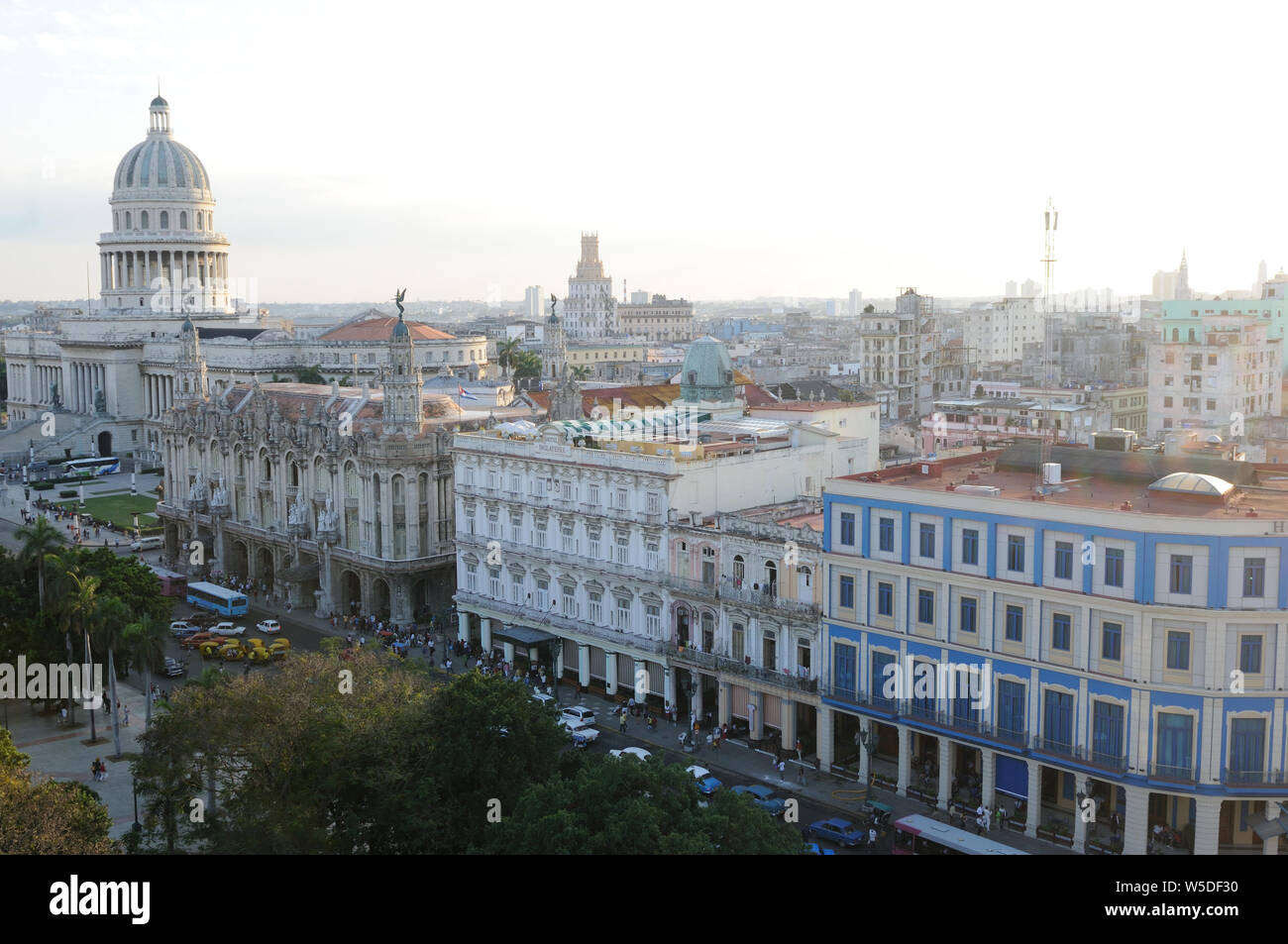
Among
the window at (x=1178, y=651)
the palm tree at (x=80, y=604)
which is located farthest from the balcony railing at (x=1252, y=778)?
the palm tree at (x=80, y=604)

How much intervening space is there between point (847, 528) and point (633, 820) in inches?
988

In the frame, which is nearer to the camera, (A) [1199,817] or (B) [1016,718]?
(A) [1199,817]

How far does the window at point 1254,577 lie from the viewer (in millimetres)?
45469

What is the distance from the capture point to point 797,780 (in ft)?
187

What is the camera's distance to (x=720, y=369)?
284 ft

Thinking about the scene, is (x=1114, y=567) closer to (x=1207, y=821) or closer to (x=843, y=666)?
(x=1207, y=821)

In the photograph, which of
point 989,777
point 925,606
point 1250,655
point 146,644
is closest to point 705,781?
point 989,777

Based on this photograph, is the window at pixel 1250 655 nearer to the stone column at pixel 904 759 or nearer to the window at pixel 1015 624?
the window at pixel 1015 624

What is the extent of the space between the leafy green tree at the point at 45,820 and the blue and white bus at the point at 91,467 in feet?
404

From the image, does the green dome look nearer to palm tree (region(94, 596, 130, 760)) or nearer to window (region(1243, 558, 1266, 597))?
palm tree (region(94, 596, 130, 760))

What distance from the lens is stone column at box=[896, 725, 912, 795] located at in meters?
54.6

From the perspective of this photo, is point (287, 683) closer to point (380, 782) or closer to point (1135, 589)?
point (380, 782)

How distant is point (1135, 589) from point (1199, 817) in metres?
8.34
